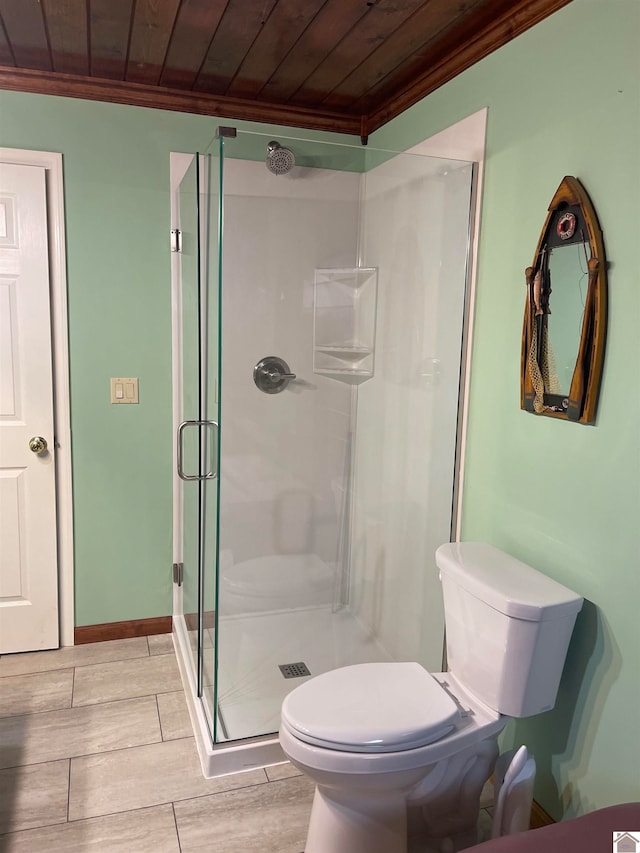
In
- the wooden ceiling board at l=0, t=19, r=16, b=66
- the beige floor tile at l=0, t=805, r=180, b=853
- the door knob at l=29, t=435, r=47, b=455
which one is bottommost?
the beige floor tile at l=0, t=805, r=180, b=853

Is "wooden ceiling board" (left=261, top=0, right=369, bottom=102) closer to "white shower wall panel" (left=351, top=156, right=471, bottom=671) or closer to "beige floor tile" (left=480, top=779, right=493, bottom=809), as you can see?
"white shower wall panel" (left=351, top=156, right=471, bottom=671)

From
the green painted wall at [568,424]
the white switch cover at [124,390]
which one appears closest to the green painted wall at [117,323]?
the white switch cover at [124,390]

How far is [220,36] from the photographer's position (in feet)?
7.11

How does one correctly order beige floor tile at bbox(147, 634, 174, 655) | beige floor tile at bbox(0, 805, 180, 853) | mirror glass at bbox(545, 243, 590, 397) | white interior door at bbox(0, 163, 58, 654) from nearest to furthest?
mirror glass at bbox(545, 243, 590, 397)
beige floor tile at bbox(0, 805, 180, 853)
white interior door at bbox(0, 163, 58, 654)
beige floor tile at bbox(147, 634, 174, 655)

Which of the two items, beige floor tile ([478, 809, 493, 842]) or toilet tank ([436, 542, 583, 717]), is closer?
toilet tank ([436, 542, 583, 717])

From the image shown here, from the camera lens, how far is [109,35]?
7.16 feet

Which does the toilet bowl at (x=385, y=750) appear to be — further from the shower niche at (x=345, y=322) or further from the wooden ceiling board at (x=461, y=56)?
the wooden ceiling board at (x=461, y=56)

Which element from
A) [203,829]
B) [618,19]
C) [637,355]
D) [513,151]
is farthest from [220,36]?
[203,829]

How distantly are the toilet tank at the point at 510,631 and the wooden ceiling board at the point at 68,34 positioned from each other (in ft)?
6.71

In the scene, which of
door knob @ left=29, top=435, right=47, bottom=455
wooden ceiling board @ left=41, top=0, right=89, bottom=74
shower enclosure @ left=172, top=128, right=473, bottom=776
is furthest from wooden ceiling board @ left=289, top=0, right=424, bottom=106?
door knob @ left=29, top=435, right=47, bottom=455

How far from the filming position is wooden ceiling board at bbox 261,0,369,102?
6.40ft

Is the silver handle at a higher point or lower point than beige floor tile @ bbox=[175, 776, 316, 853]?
higher

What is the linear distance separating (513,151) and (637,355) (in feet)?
2.65

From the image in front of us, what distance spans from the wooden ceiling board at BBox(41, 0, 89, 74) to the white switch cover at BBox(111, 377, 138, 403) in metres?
1.22
